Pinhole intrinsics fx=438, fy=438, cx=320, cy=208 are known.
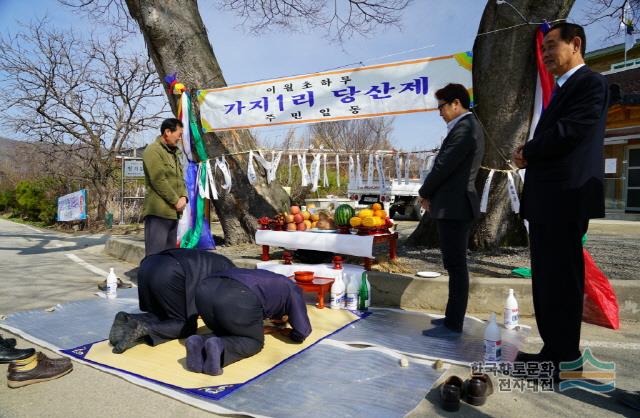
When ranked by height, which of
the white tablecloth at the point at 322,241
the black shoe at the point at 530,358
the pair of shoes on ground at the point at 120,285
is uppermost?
the white tablecloth at the point at 322,241

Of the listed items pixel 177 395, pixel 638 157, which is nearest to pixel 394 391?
pixel 177 395

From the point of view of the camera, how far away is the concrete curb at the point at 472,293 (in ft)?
13.6

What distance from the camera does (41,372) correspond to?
2867mm

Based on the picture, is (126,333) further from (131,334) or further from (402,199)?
(402,199)

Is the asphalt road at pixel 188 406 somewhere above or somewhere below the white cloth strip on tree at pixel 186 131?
below

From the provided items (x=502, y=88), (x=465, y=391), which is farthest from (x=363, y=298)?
(x=502, y=88)

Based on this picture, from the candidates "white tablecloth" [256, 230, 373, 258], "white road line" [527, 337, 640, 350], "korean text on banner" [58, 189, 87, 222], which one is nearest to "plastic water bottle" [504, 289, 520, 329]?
"white road line" [527, 337, 640, 350]

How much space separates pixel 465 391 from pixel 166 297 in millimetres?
2250

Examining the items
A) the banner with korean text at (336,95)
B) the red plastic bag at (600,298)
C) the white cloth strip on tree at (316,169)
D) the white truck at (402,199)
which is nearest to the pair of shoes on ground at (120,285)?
the banner with korean text at (336,95)

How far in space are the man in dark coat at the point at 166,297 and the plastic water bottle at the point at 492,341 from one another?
6.60 feet

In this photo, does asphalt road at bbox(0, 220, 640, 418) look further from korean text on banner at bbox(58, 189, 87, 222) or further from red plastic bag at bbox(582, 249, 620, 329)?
korean text on banner at bbox(58, 189, 87, 222)

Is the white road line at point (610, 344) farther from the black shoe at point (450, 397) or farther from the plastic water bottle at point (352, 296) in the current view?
the plastic water bottle at point (352, 296)

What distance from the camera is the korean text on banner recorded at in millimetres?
14877

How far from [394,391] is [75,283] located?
5.22 metres
